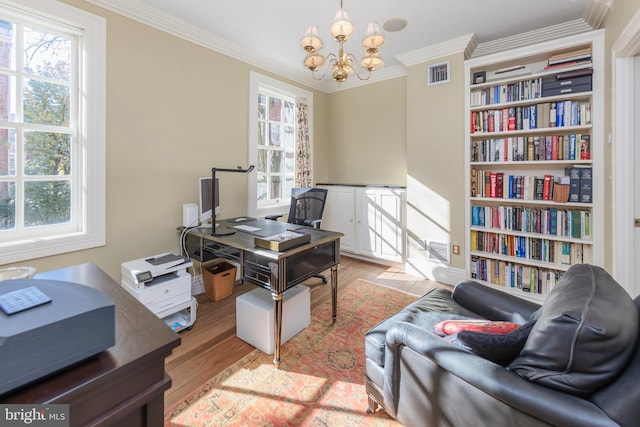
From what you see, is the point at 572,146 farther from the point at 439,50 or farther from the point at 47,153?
the point at 47,153

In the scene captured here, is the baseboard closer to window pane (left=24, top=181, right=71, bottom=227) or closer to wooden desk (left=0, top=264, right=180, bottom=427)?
wooden desk (left=0, top=264, right=180, bottom=427)

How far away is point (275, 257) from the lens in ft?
6.18

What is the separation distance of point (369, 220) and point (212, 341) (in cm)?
Result: 261

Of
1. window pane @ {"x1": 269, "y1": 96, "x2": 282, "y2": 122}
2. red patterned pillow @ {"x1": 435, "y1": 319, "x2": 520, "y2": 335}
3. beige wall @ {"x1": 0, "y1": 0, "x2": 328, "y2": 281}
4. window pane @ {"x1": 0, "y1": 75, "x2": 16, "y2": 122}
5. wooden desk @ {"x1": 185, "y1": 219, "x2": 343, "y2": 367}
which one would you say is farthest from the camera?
window pane @ {"x1": 269, "y1": 96, "x2": 282, "y2": 122}

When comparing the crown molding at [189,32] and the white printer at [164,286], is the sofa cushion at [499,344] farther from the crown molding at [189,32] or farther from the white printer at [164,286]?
the crown molding at [189,32]

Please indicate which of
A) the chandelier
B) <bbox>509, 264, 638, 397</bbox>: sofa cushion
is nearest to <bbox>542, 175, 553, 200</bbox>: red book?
the chandelier

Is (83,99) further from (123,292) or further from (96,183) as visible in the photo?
(123,292)

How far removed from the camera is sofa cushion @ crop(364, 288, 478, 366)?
1.49 metres

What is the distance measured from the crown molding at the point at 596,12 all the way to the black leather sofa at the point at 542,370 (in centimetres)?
249

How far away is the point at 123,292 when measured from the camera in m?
0.93

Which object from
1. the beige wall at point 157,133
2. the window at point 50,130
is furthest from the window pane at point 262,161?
the window at point 50,130

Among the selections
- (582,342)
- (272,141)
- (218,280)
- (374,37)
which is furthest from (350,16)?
(582,342)

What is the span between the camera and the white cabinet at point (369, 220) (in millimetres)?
3893

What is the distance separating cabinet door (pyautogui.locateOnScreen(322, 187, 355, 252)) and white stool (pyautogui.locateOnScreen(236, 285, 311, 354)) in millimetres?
2023
